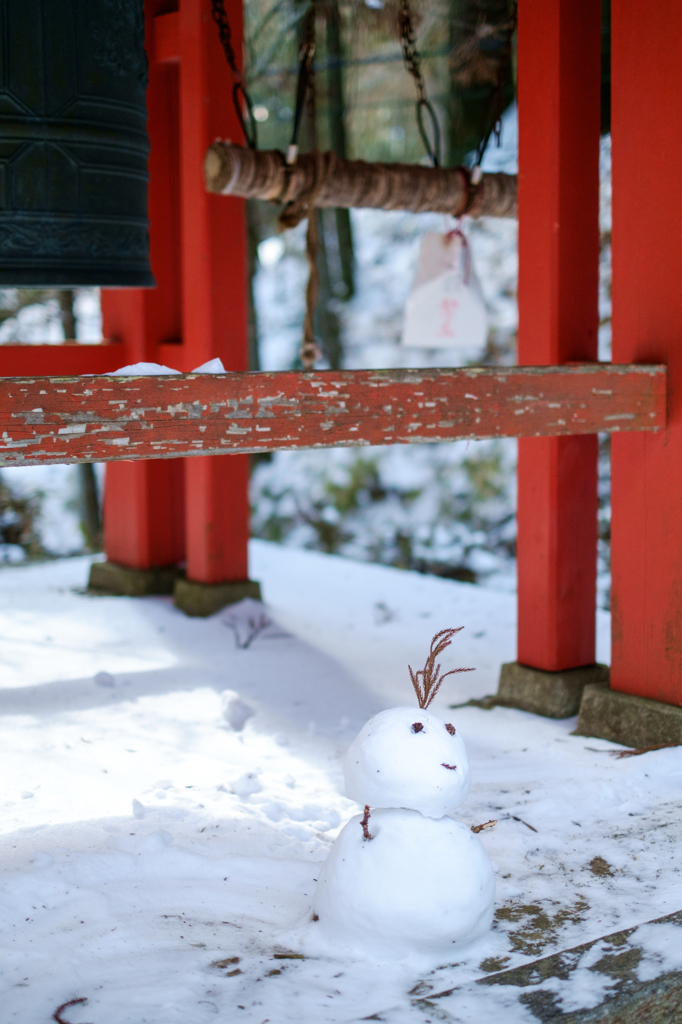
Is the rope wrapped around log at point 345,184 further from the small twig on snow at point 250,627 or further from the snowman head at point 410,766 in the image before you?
the snowman head at point 410,766

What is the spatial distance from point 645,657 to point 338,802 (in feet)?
3.18

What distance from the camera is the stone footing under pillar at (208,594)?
4359 mm

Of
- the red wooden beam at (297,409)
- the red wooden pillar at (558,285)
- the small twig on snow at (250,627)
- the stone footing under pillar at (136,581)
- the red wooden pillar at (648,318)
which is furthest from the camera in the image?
the stone footing under pillar at (136,581)

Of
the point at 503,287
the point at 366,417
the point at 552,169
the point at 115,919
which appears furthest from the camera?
the point at 503,287

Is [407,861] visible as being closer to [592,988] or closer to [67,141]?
[592,988]

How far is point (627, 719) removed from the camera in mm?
2805

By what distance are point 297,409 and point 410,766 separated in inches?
28.7

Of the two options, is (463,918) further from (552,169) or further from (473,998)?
(552,169)

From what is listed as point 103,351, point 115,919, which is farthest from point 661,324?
point 103,351

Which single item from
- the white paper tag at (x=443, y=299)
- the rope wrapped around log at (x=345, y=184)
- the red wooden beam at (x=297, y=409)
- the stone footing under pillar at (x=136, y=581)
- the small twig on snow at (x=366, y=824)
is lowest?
the stone footing under pillar at (x=136, y=581)

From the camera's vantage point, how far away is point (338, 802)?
245cm

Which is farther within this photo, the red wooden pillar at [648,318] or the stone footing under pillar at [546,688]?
the stone footing under pillar at [546,688]

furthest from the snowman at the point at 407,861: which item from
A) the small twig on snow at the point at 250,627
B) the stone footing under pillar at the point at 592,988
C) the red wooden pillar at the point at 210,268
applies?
the red wooden pillar at the point at 210,268

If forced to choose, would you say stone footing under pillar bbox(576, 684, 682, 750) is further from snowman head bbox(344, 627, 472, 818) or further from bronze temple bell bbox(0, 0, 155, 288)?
bronze temple bell bbox(0, 0, 155, 288)
